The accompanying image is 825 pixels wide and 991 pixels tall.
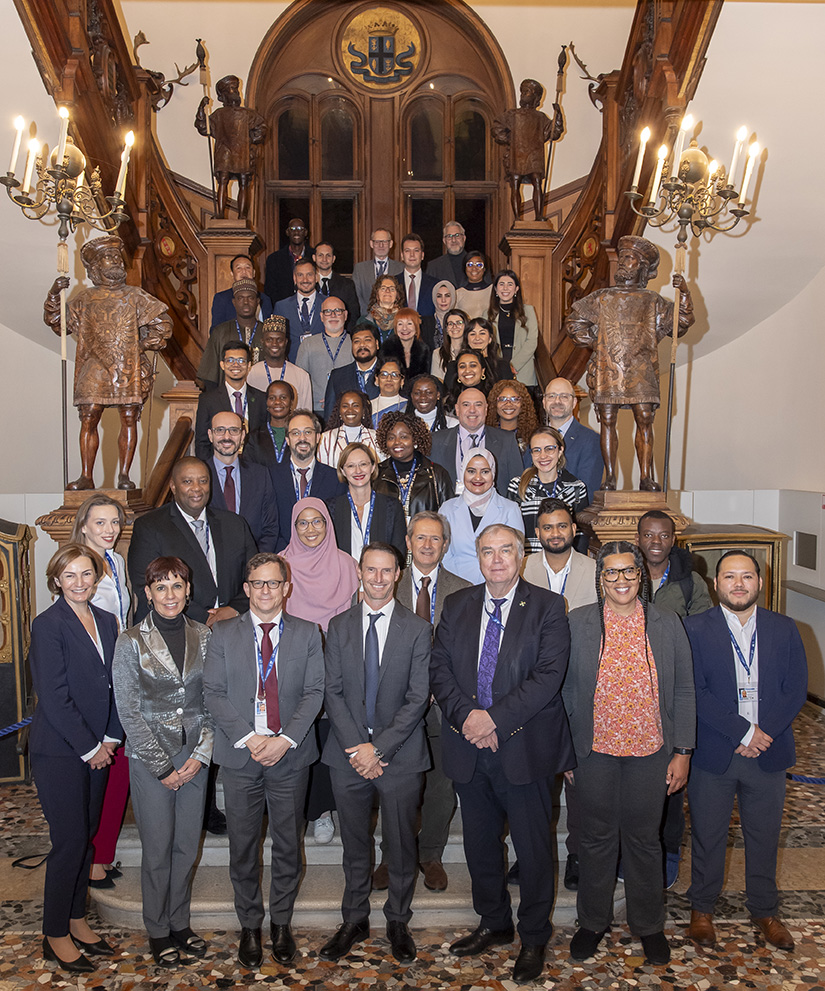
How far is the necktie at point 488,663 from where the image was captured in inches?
126

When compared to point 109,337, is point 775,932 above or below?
below

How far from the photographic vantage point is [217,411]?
198 inches

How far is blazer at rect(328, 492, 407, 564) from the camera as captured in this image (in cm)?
409

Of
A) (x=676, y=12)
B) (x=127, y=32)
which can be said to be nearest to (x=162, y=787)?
(x=676, y=12)

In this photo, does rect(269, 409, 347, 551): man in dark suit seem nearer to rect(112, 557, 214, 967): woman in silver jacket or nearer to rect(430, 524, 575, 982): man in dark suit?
rect(112, 557, 214, 967): woman in silver jacket

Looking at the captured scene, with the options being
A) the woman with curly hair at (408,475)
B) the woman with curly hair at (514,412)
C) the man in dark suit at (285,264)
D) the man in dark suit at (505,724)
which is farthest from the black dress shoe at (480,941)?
the man in dark suit at (285,264)

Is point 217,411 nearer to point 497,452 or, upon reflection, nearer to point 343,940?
point 497,452

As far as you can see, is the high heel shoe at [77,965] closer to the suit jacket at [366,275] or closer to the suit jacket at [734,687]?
the suit jacket at [734,687]

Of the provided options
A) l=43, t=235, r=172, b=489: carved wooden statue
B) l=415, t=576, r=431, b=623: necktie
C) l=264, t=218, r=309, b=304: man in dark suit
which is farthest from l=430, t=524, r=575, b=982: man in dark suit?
l=264, t=218, r=309, b=304: man in dark suit

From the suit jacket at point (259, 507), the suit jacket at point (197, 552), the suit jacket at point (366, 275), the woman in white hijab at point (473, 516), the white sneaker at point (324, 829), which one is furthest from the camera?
the suit jacket at point (366, 275)

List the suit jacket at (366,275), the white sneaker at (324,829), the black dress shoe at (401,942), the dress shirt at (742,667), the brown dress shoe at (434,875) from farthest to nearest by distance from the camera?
the suit jacket at (366,275) → the white sneaker at (324,829) → the brown dress shoe at (434,875) → the dress shirt at (742,667) → the black dress shoe at (401,942)

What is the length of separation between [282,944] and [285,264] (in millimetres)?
5372

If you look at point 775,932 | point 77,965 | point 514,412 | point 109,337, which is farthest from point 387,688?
point 109,337

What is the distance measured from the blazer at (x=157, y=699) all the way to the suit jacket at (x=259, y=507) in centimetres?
109
